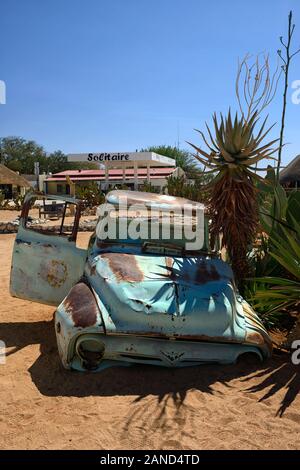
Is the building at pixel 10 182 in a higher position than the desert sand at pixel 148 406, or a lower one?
higher

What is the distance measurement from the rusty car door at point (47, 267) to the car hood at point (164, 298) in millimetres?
612

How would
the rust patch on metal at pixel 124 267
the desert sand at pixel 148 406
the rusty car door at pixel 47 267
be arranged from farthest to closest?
1. the rusty car door at pixel 47 267
2. the rust patch on metal at pixel 124 267
3. the desert sand at pixel 148 406

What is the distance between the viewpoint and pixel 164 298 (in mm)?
3867

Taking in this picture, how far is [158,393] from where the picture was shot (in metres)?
3.52

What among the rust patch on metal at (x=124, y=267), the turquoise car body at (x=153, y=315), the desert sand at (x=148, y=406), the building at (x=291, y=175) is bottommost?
the desert sand at (x=148, y=406)

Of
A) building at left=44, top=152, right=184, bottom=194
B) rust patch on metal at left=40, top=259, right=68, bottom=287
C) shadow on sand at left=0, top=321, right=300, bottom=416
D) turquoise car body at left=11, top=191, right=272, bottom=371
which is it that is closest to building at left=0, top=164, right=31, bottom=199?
building at left=44, top=152, right=184, bottom=194

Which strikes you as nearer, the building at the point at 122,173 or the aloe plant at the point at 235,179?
the aloe plant at the point at 235,179

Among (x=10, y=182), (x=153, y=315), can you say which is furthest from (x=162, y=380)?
(x=10, y=182)

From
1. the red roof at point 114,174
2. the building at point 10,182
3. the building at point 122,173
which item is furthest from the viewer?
the red roof at point 114,174

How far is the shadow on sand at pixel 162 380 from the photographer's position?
354 centimetres

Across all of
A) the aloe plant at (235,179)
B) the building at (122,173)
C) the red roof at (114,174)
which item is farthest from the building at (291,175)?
the red roof at (114,174)

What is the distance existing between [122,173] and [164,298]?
4080 cm

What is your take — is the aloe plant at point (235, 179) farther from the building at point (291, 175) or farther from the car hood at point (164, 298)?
the building at point (291, 175)
